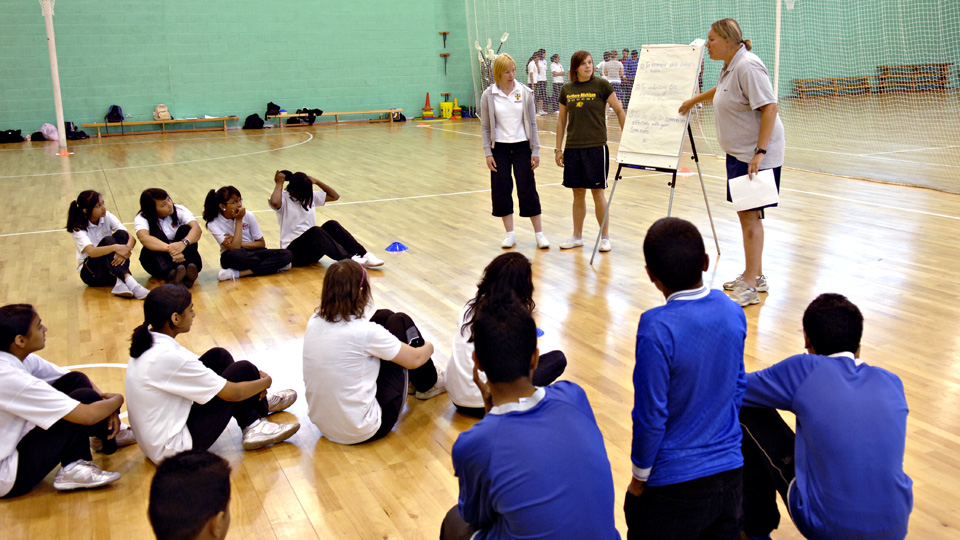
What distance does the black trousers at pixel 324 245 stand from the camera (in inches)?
225

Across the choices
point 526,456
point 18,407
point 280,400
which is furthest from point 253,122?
point 526,456

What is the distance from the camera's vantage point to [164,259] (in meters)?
5.39

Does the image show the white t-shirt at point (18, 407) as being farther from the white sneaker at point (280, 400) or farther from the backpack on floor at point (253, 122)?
the backpack on floor at point (253, 122)

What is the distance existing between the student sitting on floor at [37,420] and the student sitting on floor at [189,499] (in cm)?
130

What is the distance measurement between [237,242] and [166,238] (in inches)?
19.7

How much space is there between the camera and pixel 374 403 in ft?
10.1

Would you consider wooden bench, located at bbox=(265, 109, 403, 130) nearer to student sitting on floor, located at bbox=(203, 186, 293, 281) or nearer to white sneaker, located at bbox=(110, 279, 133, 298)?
student sitting on floor, located at bbox=(203, 186, 293, 281)

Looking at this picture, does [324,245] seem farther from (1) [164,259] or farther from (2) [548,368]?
(2) [548,368]

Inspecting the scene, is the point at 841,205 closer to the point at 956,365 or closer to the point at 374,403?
the point at 956,365

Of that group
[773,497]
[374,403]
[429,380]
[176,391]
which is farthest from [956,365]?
[176,391]

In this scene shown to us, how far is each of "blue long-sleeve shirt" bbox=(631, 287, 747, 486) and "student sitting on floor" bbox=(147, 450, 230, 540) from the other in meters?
1.02

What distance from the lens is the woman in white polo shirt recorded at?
231 inches

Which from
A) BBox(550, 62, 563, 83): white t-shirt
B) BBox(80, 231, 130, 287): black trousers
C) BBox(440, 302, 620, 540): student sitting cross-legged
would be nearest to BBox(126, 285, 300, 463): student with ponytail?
BBox(440, 302, 620, 540): student sitting cross-legged

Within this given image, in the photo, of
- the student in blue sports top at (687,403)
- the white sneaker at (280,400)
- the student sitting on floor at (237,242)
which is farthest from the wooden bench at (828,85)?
the student in blue sports top at (687,403)
